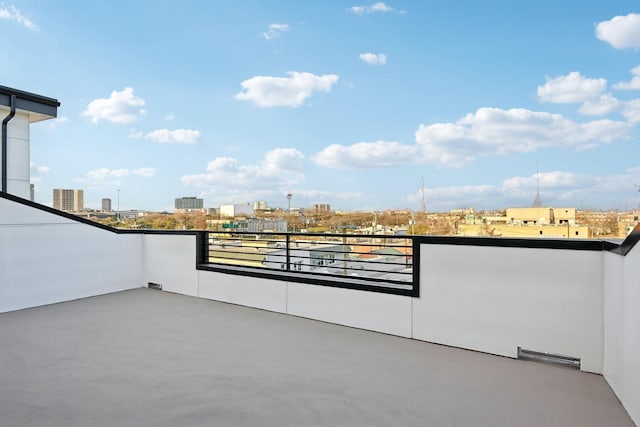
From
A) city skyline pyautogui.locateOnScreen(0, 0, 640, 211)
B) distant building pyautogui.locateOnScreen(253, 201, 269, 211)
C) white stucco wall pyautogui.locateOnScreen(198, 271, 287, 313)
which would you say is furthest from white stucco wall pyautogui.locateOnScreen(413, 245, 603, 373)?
distant building pyautogui.locateOnScreen(253, 201, 269, 211)

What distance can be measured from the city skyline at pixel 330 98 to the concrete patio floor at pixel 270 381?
3548 millimetres

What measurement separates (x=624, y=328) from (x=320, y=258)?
8.98 feet

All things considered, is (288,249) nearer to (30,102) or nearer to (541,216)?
(541,216)

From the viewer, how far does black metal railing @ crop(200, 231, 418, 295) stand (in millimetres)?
3723

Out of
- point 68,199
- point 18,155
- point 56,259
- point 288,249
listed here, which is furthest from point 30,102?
point 288,249

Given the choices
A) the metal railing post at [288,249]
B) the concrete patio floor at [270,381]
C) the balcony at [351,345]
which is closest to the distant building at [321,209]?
the metal railing post at [288,249]

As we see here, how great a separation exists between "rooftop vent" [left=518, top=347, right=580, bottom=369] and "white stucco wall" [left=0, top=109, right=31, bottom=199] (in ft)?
26.6

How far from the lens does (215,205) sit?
291 inches

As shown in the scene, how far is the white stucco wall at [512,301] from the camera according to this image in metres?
2.64

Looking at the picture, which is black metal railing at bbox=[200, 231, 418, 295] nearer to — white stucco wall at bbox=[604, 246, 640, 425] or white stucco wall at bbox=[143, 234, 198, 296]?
white stucco wall at bbox=[143, 234, 198, 296]

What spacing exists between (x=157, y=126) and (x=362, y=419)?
1144cm

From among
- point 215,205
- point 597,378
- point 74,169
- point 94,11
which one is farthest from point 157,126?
point 597,378

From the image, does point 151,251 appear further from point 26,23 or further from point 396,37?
point 396,37

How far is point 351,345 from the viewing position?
10.5ft
